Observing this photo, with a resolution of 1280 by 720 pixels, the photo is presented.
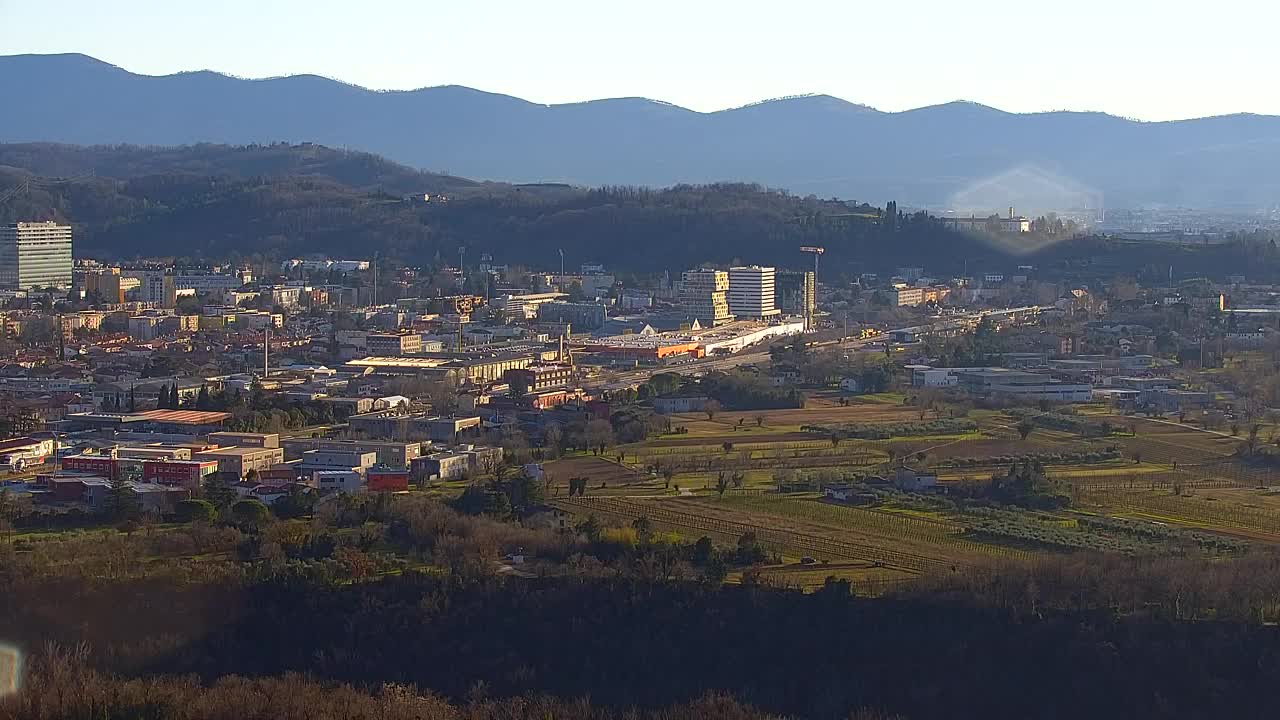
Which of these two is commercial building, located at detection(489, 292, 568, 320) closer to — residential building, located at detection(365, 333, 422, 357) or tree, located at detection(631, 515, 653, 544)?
residential building, located at detection(365, 333, 422, 357)

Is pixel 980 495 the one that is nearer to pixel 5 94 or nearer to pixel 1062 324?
pixel 1062 324

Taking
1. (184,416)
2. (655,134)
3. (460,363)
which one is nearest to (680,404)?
(460,363)

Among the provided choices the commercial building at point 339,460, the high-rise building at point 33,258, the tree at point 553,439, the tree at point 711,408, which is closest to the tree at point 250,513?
the commercial building at point 339,460

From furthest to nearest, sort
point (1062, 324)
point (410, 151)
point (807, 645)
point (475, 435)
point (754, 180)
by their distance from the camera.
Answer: point (410, 151) < point (754, 180) < point (1062, 324) < point (475, 435) < point (807, 645)

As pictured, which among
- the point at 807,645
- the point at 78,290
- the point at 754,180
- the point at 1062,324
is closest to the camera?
the point at 807,645

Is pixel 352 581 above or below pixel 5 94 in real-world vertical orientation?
below

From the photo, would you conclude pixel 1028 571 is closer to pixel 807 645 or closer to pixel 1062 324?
pixel 807 645

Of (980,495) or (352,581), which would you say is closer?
(352,581)

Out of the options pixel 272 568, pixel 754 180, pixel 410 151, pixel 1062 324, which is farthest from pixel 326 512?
pixel 410 151
